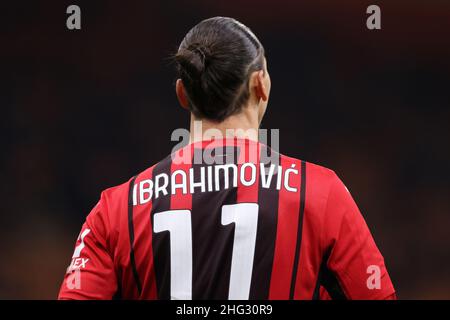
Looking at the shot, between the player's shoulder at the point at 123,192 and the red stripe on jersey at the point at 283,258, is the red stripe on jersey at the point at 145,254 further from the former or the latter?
the red stripe on jersey at the point at 283,258

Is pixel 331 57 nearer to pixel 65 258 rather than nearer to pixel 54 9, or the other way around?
pixel 54 9

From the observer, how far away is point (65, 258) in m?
5.04

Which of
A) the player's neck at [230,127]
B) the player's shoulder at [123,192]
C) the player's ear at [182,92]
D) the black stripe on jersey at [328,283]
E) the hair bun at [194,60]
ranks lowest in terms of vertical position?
the black stripe on jersey at [328,283]

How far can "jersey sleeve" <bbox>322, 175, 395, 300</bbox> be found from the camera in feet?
4.24

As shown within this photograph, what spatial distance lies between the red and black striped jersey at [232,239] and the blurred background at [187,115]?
3.63 m

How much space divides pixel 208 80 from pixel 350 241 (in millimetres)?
410

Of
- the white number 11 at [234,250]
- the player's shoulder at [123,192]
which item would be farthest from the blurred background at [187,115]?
the white number 11 at [234,250]

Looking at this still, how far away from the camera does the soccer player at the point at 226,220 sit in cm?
128

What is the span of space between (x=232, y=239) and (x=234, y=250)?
0.07 feet

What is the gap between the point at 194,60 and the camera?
1325mm

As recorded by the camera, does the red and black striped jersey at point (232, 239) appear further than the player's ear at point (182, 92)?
No

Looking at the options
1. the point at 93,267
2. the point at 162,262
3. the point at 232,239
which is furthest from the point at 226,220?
the point at 93,267

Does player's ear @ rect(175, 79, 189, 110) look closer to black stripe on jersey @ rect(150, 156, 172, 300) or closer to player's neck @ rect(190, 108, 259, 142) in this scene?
player's neck @ rect(190, 108, 259, 142)

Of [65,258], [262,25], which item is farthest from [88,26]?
[65,258]
